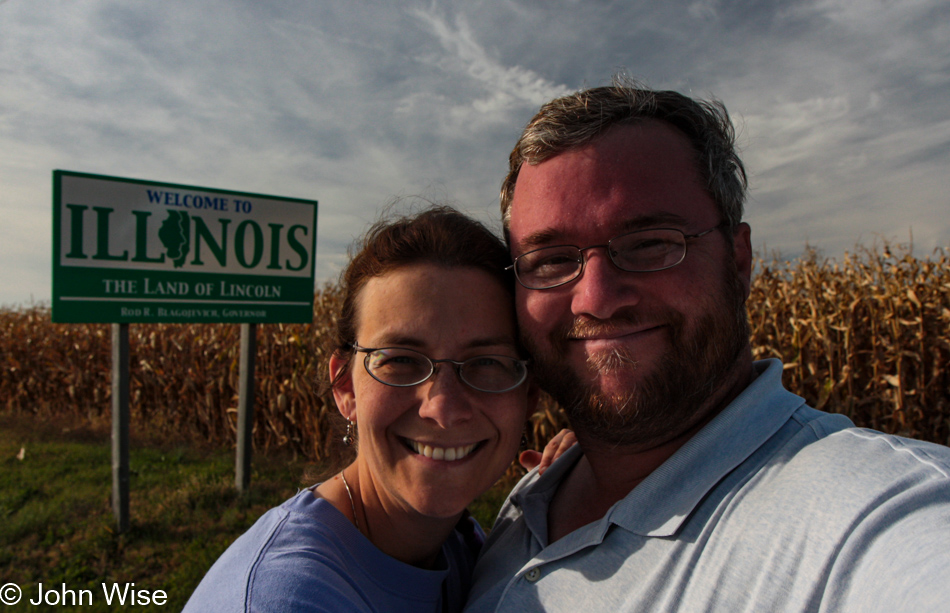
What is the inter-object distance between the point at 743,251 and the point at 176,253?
4.84 metres

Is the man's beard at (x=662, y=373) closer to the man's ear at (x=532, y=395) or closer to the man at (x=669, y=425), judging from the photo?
the man at (x=669, y=425)

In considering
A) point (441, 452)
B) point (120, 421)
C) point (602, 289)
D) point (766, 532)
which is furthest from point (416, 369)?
point (120, 421)

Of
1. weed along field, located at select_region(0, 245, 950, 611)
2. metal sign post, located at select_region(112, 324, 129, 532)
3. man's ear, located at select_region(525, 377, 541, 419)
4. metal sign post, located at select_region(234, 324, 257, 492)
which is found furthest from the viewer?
metal sign post, located at select_region(234, 324, 257, 492)

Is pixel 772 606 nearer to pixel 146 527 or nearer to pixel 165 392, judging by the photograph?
pixel 146 527

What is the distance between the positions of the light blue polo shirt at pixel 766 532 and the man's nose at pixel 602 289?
0.41 meters

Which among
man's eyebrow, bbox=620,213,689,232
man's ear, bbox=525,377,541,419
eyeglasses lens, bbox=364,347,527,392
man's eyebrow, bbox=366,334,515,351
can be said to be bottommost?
man's ear, bbox=525,377,541,419

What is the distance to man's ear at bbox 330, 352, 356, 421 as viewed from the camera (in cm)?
192

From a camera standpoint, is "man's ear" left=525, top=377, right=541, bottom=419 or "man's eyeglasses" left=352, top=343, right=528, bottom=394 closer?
"man's eyeglasses" left=352, top=343, right=528, bottom=394

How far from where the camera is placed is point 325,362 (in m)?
2.33

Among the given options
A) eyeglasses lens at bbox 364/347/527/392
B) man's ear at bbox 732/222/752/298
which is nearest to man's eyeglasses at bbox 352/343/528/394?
eyeglasses lens at bbox 364/347/527/392

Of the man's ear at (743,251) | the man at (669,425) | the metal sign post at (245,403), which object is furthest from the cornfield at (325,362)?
the man's ear at (743,251)

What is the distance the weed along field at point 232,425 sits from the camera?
4789 mm

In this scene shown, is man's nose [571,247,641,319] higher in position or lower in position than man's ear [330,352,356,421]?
higher

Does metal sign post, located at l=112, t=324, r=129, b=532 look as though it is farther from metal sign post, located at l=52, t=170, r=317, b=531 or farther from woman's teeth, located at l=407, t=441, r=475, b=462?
woman's teeth, located at l=407, t=441, r=475, b=462
